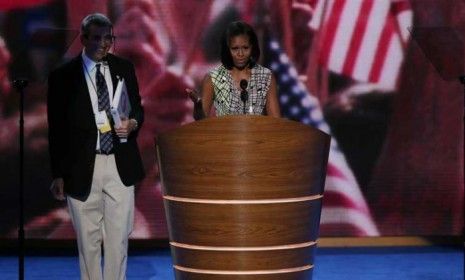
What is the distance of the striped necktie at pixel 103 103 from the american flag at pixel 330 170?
106 inches

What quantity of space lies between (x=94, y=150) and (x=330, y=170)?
308 cm

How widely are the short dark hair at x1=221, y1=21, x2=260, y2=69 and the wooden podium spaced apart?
0.82 meters

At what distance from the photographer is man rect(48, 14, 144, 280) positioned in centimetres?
521

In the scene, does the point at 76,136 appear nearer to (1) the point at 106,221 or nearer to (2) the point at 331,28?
(1) the point at 106,221

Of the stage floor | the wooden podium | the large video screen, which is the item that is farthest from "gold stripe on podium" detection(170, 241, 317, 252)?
the large video screen

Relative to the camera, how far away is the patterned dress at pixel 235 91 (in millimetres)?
5289

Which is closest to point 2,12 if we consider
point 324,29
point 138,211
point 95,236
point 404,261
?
point 138,211

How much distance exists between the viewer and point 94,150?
5203 millimetres

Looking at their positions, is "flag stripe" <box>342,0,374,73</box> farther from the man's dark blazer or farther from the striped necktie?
the striped necktie

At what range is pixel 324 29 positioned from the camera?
309 inches

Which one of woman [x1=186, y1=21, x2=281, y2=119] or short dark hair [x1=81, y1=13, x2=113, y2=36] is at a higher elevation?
short dark hair [x1=81, y1=13, x2=113, y2=36]

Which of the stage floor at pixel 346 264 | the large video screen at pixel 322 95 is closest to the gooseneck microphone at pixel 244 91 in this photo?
the stage floor at pixel 346 264

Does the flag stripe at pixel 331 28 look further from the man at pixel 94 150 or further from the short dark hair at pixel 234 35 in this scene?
the man at pixel 94 150

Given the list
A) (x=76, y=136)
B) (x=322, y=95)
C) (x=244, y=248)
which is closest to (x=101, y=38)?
(x=76, y=136)
